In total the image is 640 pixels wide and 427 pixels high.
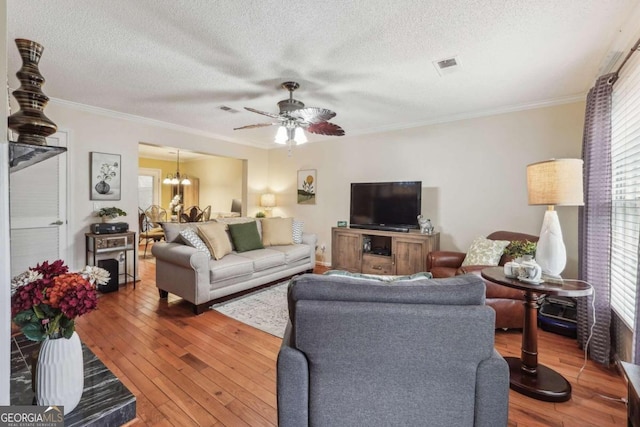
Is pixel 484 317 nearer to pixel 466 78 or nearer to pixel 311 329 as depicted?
pixel 311 329

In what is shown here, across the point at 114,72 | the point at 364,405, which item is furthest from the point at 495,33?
the point at 114,72

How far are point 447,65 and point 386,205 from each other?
223cm

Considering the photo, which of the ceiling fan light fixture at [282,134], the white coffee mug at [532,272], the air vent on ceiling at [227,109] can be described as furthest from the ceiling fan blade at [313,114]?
the white coffee mug at [532,272]

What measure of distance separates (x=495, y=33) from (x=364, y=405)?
249cm

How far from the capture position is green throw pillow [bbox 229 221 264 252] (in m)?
3.93

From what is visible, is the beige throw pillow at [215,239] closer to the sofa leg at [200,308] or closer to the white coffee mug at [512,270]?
the sofa leg at [200,308]

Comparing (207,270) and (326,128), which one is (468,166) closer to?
(326,128)

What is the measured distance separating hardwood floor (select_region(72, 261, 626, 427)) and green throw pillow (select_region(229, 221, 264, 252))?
41.9 inches

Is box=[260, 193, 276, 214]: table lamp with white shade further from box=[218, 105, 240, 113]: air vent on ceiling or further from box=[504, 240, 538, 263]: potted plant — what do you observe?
box=[504, 240, 538, 263]: potted plant

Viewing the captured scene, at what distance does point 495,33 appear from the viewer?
2.01 metres

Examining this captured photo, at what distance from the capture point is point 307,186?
5613 mm

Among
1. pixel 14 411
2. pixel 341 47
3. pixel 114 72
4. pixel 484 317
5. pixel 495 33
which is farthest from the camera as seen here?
pixel 114 72

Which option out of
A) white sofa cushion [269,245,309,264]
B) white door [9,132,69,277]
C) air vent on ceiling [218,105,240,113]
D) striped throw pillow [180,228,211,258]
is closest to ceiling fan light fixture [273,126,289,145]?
air vent on ceiling [218,105,240,113]

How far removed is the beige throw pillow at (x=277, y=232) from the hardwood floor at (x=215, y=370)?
1501 mm
